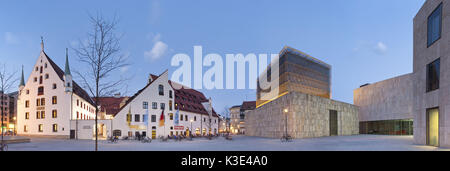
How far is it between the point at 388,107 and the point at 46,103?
73.0m

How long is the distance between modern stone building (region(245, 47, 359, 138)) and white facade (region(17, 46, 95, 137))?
38840 millimetres

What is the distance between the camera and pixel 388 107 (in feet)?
208

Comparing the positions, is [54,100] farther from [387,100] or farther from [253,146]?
[387,100]

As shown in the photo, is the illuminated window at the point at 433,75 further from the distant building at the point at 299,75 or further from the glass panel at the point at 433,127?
the distant building at the point at 299,75

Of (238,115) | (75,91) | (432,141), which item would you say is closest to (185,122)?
(75,91)

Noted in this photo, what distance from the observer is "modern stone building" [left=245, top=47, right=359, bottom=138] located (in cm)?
4616

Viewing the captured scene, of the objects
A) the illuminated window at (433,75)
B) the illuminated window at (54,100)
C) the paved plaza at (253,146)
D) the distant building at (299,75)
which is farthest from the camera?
the distant building at (299,75)

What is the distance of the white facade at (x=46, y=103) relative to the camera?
2037 inches

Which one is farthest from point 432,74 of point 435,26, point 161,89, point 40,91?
point 40,91

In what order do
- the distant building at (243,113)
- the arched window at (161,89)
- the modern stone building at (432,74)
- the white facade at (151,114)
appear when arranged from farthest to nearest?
the distant building at (243,113) → the arched window at (161,89) → the white facade at (151,114) → the modern stone building at (432,74)

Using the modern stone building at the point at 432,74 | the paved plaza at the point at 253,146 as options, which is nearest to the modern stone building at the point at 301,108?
the paved plaza at the point at 253,146
